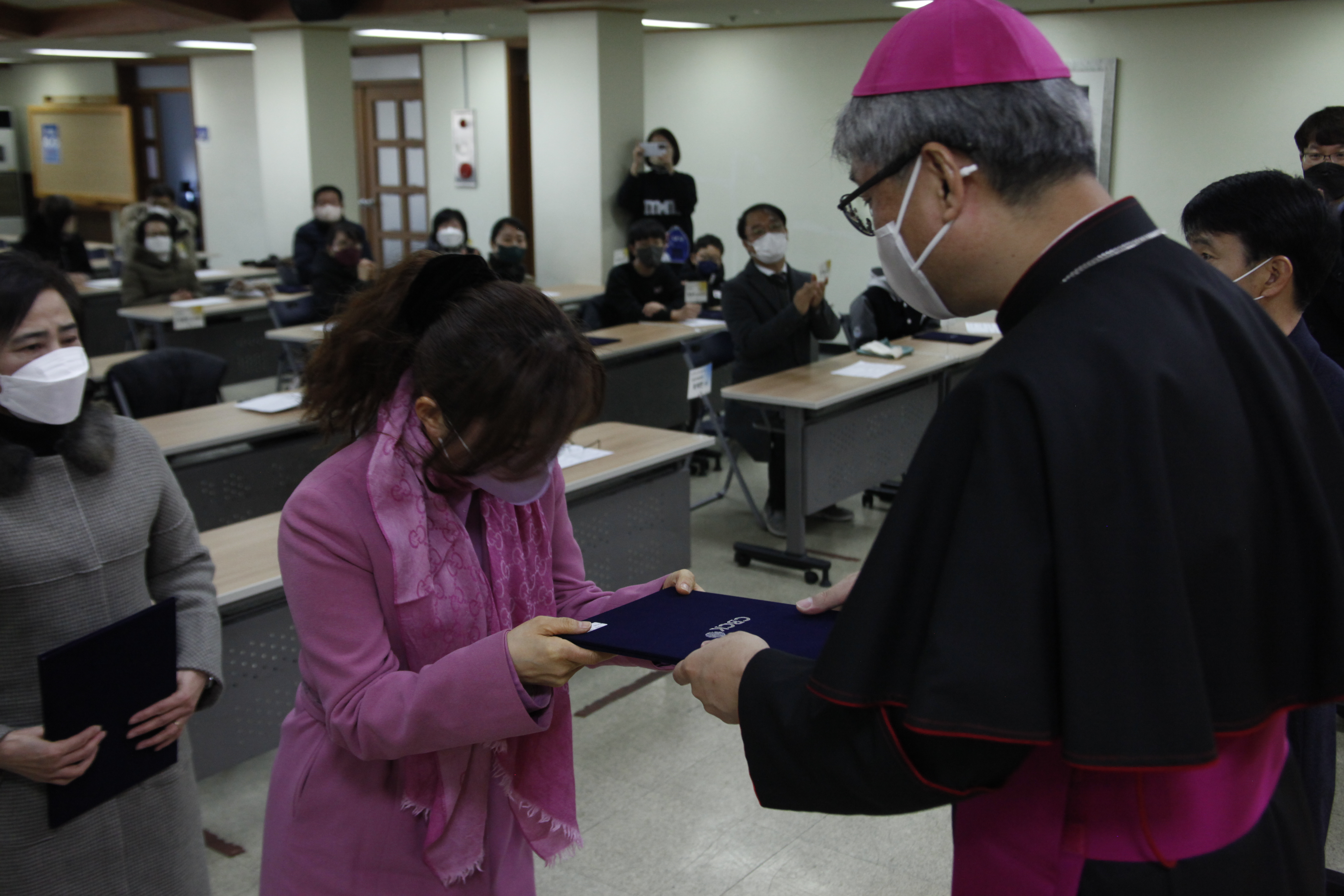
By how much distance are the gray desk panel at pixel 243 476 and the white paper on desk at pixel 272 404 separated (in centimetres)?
14

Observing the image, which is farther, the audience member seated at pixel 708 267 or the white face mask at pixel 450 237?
the audience member seated at pixel 708 267

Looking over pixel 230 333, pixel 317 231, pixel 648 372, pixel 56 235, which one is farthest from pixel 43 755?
pixel 56 235

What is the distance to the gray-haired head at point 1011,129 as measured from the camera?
3.08ft

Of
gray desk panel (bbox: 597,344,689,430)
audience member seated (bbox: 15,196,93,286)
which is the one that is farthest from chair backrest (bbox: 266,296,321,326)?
audience member seated (bbox: 15,196,93,286)

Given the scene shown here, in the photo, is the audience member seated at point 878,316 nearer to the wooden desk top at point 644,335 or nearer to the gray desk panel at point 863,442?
the gray desk panel at point 863,442

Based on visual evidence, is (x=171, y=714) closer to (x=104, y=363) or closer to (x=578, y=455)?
(x=578, y=455)

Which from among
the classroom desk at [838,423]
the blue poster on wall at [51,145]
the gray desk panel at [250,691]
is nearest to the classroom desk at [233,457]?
the gray desk panel at [250,691]

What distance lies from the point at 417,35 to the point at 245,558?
9366 millimetres

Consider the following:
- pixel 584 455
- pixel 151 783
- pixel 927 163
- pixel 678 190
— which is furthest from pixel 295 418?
pixel 678 190

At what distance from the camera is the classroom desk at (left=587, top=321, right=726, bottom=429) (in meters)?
6.23

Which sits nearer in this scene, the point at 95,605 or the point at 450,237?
the point at 95,605

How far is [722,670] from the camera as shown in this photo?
1113 millimetres

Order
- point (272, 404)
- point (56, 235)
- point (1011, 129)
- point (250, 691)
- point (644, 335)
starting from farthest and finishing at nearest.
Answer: point (56, 235)
point (644, 335)
point (272, 404)
point (250, 691)
point (1011, 129)

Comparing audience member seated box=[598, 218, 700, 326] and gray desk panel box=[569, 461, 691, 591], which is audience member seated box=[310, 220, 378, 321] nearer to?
audience member seated box=[598, 218, 700, 326]
